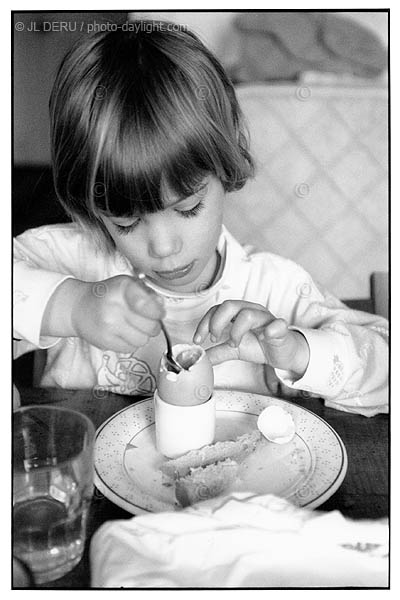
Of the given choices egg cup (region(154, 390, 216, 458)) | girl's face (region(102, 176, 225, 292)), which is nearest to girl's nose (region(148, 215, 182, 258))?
girl's face (region(102, 176, 225, 292))

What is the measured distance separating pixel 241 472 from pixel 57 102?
0.33m

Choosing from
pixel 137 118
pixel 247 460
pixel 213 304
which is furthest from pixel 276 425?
pixel 137 118

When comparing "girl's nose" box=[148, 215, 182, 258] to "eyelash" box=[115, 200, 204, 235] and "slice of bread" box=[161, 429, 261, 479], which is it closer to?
"eyelash" box=[115, 200, 204, 235]

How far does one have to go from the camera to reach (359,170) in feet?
2.07

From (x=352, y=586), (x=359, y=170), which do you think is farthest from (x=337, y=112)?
(x=352, y=586)

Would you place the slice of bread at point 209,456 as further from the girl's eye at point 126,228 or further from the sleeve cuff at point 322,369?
the girl's eye at point 126,228

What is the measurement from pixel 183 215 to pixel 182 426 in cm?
17

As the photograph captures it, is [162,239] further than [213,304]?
No

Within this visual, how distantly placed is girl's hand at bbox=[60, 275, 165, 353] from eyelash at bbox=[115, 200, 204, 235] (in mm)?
44

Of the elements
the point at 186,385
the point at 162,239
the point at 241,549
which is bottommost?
the point at 241,549

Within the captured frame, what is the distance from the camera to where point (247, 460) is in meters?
0.58

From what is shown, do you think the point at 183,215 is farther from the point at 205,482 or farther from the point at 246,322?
the point at 205,482

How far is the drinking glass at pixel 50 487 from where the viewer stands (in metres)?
0.50
